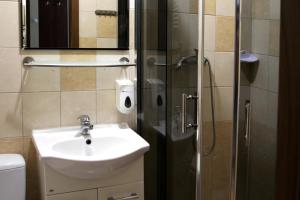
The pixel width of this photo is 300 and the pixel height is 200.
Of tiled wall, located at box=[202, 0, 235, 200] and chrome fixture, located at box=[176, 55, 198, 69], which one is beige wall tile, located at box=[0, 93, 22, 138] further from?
tiled wall, located at box=[202, 0, 235, 200]

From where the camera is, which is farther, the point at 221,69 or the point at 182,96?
the point at 221,69

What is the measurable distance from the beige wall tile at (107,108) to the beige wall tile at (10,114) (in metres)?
0.46

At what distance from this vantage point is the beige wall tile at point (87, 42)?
204 centimetres

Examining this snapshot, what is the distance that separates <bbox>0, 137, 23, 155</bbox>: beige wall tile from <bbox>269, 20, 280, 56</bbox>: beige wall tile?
1.45 m

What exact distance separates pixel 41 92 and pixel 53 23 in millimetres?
399

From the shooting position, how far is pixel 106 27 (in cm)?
210

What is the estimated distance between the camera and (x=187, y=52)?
6.05ft

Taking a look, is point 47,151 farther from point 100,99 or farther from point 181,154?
point 181,154

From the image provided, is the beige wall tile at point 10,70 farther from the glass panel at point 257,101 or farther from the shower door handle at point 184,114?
the glass panel at point 257,101

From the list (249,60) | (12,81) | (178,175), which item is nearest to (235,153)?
(249,60)

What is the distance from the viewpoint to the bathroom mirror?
1938 mm

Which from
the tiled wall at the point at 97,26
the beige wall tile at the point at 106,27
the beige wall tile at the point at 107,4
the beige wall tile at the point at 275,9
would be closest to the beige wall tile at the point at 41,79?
the tiled wall at the point at 97,26

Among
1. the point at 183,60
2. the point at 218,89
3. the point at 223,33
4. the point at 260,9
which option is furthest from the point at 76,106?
the point at 260,9

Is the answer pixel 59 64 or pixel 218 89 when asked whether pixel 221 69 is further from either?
pixel 59 64
